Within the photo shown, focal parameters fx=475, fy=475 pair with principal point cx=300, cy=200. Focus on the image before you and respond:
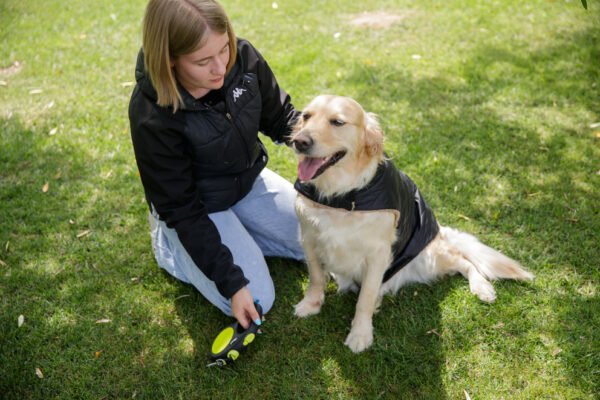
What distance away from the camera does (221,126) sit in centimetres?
261

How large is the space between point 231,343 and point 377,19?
17.8ft

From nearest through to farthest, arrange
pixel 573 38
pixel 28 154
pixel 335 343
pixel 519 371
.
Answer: pixel 519 371 → pixel 335 343 → pixel 28 154 → pixel 573 38

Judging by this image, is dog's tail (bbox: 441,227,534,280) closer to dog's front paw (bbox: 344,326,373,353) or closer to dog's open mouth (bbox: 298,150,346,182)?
dog's front paw (bbox: 344,326,373,353)

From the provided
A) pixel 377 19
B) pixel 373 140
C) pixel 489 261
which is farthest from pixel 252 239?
pixel 377 19

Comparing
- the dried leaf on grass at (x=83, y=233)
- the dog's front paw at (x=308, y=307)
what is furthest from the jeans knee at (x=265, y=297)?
the dried leaf on grass at (x=83, y=233)

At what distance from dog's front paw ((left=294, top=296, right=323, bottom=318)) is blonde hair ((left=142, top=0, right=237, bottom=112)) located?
145cm

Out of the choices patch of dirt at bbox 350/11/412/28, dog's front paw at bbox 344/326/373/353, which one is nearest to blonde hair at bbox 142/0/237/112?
dog's front paw at bbox 344/326/373/353

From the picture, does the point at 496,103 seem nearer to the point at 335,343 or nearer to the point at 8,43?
the point at 335,343

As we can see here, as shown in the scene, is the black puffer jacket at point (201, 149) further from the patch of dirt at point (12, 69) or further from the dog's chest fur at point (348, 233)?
the patch of dirt at point (12, 69)

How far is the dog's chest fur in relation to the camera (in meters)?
2.50

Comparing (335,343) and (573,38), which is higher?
(573,38)

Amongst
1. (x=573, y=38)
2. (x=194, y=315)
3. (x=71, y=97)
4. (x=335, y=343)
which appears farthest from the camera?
(x=573, y=38)

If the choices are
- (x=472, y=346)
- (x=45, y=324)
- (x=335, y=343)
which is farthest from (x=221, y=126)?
(x=472, y=346)

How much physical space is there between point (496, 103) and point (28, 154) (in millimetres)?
4477
